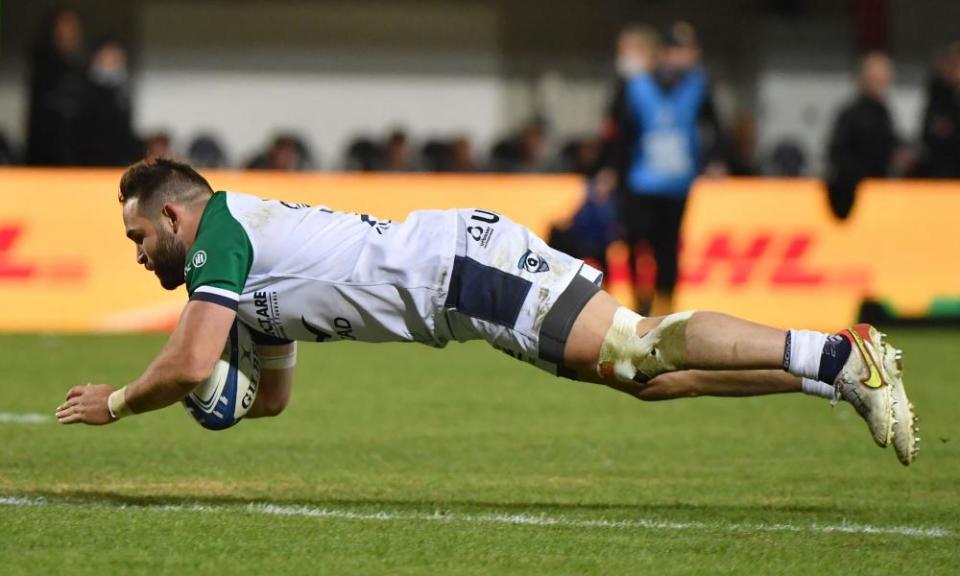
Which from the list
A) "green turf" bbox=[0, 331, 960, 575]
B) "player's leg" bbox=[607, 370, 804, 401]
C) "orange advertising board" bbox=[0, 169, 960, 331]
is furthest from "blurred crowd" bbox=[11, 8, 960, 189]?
"player's leg" bbox=[607, 370, 804, 401]

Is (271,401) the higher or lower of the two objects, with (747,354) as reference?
lower

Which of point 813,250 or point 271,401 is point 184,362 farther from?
point 813,250

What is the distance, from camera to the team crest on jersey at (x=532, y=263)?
6613 millimetres

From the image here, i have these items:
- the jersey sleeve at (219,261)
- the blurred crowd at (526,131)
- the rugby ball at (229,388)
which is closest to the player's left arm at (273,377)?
the rugby ball at (229,388)

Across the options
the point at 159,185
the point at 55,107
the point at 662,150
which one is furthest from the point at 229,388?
the point at 55,107

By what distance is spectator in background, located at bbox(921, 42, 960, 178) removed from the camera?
58.5 ft

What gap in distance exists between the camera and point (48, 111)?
57.6 ft

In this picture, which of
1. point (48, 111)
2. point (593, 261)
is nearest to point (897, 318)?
point (593, 261)

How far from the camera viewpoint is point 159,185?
673cm

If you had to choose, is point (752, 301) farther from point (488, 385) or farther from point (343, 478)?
point (343, 478)

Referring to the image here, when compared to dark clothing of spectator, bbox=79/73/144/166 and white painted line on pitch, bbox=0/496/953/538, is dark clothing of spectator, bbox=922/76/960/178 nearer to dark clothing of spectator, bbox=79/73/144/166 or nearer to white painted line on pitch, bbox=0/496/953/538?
dark clothing of spectator, bbox=79/73/144/166

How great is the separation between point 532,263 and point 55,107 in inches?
464

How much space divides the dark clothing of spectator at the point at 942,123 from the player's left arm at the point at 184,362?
42.5 ft

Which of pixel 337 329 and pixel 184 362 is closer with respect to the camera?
pixel 184 362
